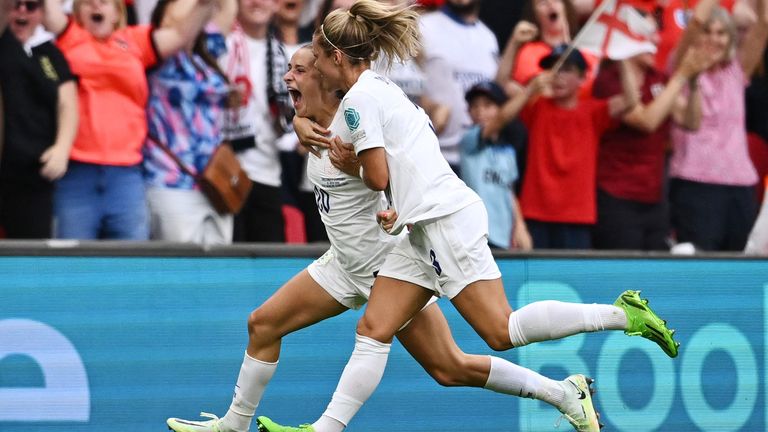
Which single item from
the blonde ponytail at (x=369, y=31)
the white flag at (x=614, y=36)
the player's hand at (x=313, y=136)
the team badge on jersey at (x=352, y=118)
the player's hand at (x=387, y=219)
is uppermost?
the blonde ponytail at (x=369, y=31)

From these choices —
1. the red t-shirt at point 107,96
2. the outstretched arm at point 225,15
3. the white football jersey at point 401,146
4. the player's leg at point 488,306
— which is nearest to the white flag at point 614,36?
the outstretched arm at point 225,15

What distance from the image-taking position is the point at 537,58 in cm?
904

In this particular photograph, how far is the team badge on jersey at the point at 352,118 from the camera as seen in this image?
17.7 ft

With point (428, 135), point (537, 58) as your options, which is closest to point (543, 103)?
point (537, 58)

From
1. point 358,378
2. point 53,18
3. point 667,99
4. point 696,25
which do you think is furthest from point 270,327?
point 696,25

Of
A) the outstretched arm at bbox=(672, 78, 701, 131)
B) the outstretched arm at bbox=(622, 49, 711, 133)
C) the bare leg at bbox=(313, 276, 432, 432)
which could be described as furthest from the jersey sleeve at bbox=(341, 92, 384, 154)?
the outstretched arm at bbox=(672, 78, 701, 131)

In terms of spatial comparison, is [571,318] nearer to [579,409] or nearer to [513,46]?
[579,409]

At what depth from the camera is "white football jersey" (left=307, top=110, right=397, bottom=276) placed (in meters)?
5.77

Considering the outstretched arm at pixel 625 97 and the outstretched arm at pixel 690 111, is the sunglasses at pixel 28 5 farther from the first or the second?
the outstretched arm at pixel 690 111

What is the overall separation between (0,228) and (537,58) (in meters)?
3.62

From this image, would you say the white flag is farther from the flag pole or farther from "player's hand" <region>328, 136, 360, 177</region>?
"player's hand" <region>328, 136, 360, 177</region>

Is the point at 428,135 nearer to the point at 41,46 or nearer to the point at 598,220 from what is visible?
the point at 41,46

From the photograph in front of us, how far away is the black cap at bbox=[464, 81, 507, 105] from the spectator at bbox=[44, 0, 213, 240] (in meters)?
1.93

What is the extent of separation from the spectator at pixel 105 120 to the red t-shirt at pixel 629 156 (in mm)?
2923
